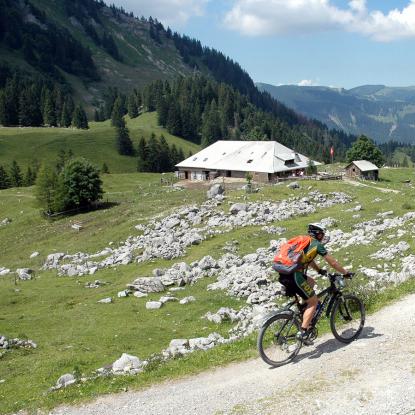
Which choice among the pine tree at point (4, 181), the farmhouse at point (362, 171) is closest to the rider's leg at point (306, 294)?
the farmhouse at point (362, 171)

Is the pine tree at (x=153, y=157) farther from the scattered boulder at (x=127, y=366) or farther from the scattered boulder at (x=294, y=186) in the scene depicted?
the scattered boulder at (x=127, y=366)

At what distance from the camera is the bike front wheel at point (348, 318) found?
561 inches

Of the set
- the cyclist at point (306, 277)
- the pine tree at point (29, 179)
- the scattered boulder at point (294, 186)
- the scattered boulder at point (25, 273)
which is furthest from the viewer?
the pine tree at point (29, 179)

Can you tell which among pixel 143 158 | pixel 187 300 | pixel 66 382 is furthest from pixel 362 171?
pixel 143 158

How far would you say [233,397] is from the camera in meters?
12.0

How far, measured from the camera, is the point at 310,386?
11.9 meters

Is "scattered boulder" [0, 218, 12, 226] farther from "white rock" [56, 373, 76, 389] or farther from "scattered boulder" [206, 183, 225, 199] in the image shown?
"white rock" [56, 373, 76, 389]

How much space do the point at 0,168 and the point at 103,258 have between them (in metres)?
88.2

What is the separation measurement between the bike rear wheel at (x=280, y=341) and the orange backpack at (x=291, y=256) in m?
1.57

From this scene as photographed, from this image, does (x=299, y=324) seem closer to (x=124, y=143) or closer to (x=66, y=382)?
(x=66, y=382)

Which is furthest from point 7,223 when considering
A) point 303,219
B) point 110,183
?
point 303,219

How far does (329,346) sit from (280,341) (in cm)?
182

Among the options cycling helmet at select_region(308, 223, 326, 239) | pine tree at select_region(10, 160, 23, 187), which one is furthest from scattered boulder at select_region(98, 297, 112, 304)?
pine tree at select_region(10, 160, 23, 187)

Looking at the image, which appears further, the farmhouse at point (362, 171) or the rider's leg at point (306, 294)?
the farmhouse at point (362, 171)
